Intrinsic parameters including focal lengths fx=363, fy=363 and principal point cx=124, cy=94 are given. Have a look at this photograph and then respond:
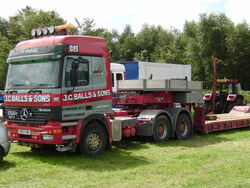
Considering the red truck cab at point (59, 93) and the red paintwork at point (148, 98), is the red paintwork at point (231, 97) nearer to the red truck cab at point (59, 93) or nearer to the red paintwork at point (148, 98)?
the red paintwork at point (148, 98)

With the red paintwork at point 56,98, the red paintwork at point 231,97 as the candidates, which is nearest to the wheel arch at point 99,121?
the red paintwork at point 56,98

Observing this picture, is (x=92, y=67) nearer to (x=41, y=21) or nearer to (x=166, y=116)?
(x=166, y=116)

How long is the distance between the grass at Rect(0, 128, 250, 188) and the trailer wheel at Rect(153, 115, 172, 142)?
24.8 inches

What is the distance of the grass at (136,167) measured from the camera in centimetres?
685

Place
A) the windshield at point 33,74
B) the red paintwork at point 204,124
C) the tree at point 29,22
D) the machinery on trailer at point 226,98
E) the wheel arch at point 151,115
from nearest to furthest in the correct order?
the windshield at point 33,74 < the wheel arch at point 151,115 < the red paintwork at point 204,124 < the machinery on trailer at point 226,98 < the tree at point 29,22

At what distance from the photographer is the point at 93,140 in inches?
367

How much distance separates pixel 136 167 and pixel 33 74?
332cm

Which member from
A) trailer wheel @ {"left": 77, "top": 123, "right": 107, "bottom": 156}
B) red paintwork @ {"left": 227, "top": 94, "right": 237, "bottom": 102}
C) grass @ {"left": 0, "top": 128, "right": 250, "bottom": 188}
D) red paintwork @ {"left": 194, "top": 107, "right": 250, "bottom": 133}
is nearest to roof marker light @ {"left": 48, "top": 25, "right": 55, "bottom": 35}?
trailer wheel @ {"left": 77, "top": 123, "right": 107, "bottom": 156}

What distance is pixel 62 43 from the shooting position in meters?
8.68

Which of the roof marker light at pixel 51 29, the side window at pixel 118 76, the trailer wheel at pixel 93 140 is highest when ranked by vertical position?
the roof marker light at pixel 51 29

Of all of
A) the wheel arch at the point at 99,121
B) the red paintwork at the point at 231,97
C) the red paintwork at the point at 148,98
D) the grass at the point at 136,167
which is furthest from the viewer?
the red paintwork at the point at 231,97

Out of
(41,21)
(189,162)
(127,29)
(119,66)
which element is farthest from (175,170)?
(127,29)

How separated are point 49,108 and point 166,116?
462 centimetres

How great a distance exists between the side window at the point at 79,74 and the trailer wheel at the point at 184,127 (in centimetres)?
445
